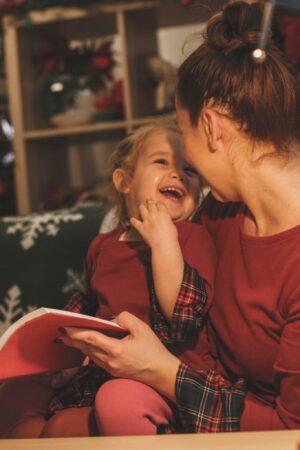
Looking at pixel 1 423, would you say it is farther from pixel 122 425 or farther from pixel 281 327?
pixel 281 327

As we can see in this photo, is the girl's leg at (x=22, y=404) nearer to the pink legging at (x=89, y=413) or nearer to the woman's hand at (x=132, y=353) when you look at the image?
the pink legging at (x=89, y=413)

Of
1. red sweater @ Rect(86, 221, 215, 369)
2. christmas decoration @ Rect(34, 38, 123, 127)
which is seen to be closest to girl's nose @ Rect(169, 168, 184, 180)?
red sweater @ Rect(86, 221, 215, 369)

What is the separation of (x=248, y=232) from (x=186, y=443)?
557 millimetres

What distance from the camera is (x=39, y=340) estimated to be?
1142mm

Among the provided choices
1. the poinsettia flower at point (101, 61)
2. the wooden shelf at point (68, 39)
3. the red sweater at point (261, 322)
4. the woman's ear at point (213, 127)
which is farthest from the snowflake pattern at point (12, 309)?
the poinsettia flower at point (101, 61)

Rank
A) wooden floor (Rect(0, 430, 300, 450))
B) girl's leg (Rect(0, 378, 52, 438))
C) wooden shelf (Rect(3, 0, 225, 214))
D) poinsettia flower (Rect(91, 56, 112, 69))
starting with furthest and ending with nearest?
1. poinsettia flower (Rect(91, 56, 112, 69))
2. wooden shelf (Rect(3, 0, 225, 214))
3. girl's leg (Rect(0, 378, 52, 438))
4. wooden floor (Rect(0, 430, 300, 450))

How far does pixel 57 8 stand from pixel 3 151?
2.52 feet

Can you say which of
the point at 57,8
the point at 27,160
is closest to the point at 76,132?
the point at 27,160

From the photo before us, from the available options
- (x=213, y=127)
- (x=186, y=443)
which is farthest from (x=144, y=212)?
(x=186, y=443)

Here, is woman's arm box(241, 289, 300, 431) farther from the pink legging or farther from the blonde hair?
the blonde hair

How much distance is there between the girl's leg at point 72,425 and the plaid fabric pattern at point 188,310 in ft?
0.68

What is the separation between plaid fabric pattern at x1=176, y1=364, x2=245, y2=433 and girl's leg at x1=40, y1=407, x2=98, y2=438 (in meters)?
0.19

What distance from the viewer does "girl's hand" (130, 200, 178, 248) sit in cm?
126

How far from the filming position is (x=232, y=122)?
119 cm
